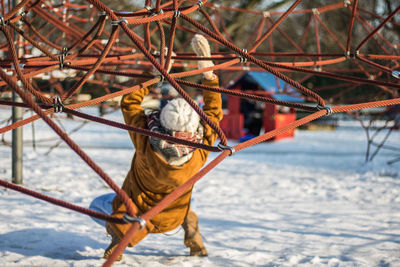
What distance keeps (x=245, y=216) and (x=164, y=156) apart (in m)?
1.91

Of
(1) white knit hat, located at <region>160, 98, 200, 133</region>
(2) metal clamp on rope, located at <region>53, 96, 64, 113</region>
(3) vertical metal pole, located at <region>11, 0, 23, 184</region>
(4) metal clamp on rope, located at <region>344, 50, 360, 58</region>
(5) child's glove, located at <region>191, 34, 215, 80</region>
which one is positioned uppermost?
(4) metal clamp on rope, located at <region>344, 50, 360, 58</region>

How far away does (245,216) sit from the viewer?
3.81 meters

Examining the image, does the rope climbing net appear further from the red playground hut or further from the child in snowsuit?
the red playground hut

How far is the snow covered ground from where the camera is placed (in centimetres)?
258

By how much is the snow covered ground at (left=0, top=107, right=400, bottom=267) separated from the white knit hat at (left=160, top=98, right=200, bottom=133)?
0.86 metres

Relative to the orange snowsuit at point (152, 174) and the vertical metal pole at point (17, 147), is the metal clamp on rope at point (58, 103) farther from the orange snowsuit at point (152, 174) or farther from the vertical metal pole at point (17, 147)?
the vertical metal pole at point (17, 147)

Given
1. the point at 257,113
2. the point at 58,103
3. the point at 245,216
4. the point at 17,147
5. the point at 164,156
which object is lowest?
the point at 245,216

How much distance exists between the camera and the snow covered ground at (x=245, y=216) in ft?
8.46

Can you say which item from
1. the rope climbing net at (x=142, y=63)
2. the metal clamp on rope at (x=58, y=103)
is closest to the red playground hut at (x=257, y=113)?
the rope climbing net at (x=142, y=63)

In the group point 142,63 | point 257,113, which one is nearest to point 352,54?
point 142,63

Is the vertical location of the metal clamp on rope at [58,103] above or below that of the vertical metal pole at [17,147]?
above

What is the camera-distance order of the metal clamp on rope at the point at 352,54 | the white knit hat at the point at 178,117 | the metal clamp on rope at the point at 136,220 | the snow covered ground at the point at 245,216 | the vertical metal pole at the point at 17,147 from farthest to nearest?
the vertical metal pole at the point at 17,147 → the metal clamp on rope at the point at 352,54 → the snow covered ground at the point at 245,216 → the white knit hat at the point at 178,117 → the metal clamp on rope at the point at 136,220

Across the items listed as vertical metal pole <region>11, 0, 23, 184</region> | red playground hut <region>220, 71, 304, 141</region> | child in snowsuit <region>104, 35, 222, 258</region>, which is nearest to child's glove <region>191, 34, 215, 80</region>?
child in snowsuit <region>104, 35, 222, 258</region>

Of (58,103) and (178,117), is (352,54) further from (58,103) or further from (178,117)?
(58,103)
